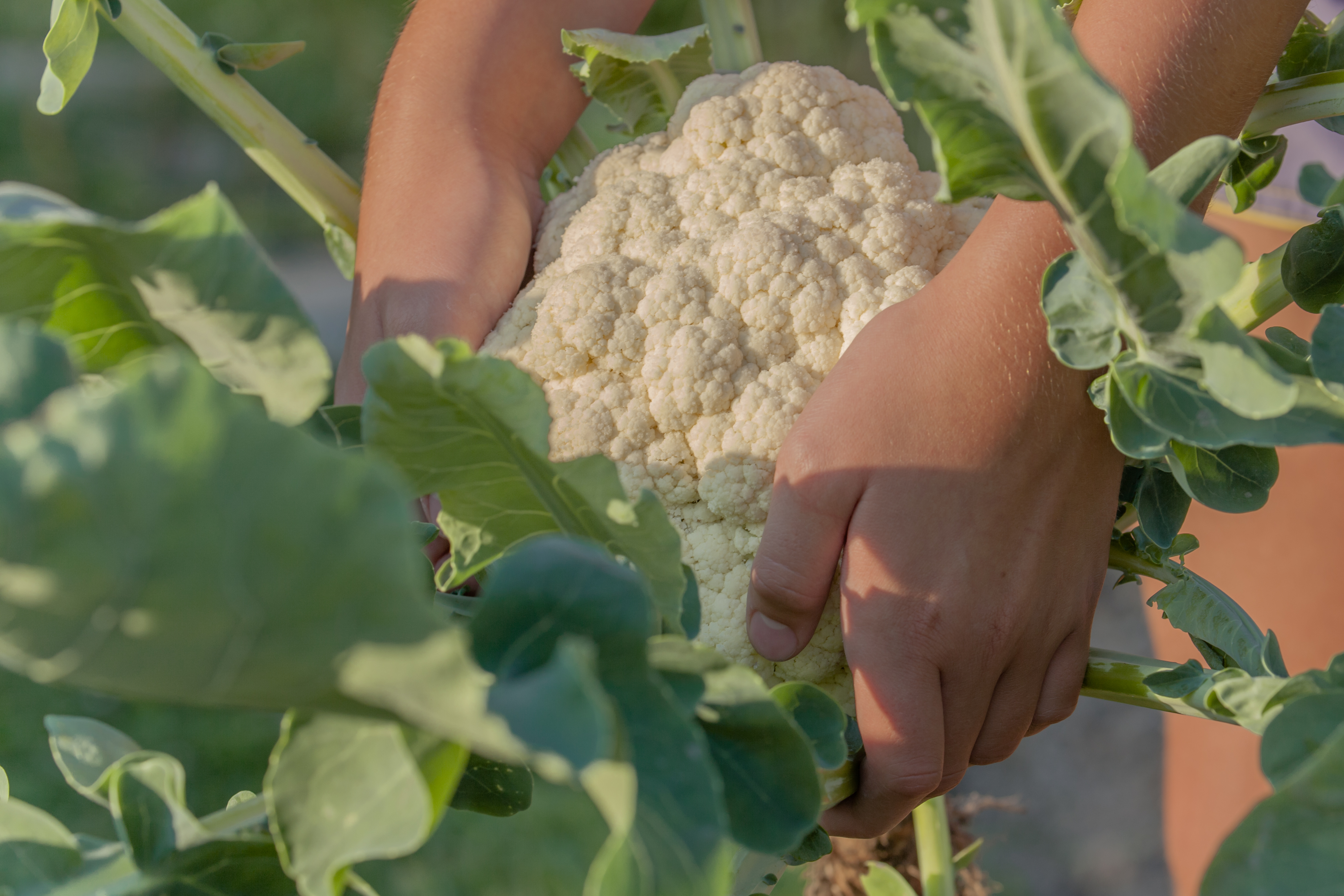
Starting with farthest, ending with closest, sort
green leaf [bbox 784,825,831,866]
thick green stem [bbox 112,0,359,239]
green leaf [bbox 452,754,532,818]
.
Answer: thick green stem [bbox 112,0,359,239], green leaf [bbox 784,825,831,866], green leaf [bbox 452,754,532,818]

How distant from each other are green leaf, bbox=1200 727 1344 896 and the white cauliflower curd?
0.29 metres

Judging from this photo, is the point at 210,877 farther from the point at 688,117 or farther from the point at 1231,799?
the point at 1231,799

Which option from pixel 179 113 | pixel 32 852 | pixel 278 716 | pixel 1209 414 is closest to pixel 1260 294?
pixel 1209 414

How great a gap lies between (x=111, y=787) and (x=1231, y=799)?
54.4 inches

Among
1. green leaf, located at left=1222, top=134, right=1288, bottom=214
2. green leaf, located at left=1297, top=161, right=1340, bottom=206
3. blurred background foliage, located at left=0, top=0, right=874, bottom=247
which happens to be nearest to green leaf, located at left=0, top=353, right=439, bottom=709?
green leaf, located at left=1297, top=161, right=1340, bottom=206

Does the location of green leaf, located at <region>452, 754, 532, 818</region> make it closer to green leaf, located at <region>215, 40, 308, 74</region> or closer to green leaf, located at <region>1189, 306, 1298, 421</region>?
green leaf, located at <region>1189, 306, 1298, 421</region>

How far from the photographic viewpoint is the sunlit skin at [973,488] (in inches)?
18.6

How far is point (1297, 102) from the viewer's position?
60 centimetres

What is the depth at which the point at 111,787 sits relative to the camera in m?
0.33

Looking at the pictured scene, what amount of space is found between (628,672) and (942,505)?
0.26 metres

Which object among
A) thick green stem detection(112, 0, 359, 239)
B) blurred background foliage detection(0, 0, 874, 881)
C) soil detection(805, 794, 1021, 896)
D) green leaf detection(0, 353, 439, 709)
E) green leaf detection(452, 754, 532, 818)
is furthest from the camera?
blurred background foliage detection(0, 0, 874, 881)

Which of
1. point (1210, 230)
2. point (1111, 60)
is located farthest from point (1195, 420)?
point (1111, 60)

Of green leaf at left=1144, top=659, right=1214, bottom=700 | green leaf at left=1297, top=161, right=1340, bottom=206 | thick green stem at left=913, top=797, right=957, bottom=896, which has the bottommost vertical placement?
thick green stem at left=913, top=797, right=957, bottom=896

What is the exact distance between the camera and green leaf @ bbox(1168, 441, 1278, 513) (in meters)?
0.47
